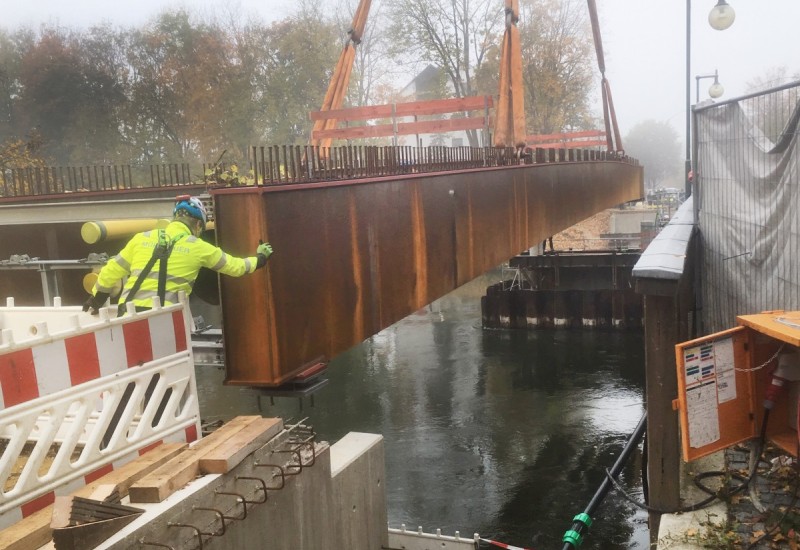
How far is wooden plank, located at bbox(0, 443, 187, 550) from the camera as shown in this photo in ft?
9.81

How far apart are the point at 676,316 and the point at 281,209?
11.8 ft

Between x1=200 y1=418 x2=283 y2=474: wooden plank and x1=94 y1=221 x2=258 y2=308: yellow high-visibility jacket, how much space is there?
1.02 meters

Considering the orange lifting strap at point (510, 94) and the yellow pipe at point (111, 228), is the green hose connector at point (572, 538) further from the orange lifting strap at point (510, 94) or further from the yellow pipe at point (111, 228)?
the orange lifting strap at point (510, 94)

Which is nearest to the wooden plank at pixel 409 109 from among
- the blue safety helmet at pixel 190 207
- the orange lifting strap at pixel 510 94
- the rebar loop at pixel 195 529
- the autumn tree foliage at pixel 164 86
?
the orange lifting strap at pixel 510 94

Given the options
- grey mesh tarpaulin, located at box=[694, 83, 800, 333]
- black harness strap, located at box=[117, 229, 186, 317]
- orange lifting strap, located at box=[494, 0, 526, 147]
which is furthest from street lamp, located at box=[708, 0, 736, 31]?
black harness strap, located at box=[117, 229, 186, 317]

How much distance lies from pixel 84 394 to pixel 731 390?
14.9 ft

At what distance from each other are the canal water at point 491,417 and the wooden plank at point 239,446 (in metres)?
3.78

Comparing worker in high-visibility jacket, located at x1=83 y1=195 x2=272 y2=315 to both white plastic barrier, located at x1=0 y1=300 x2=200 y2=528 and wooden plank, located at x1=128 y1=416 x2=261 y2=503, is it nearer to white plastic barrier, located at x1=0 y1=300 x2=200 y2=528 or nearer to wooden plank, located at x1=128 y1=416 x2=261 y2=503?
white plastic barrier, located at x1=0 y1=300 x2=200 y2=528

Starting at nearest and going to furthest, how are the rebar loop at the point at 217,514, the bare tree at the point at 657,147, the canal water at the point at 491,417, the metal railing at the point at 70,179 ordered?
the rebar loop at the point at 217,514, the metal railing at the point at 70,179, the canal water at the point at 491,417, the bare tree at the point at 657,147

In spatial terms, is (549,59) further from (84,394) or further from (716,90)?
(84,394)

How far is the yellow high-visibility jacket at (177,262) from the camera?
15.0 ft

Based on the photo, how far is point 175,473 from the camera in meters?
3.49

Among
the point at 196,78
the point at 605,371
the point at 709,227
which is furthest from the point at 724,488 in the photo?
the point at 196,78

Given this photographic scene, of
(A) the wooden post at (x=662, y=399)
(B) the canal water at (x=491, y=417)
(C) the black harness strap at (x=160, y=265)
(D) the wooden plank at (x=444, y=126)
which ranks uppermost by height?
(D) the wooden plank at (x=444, y=126)
